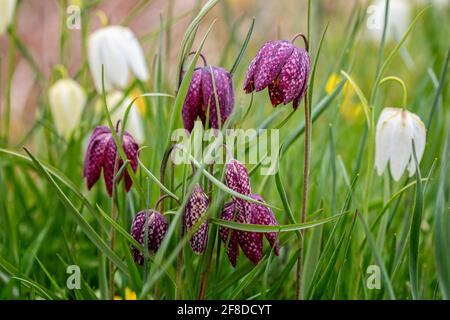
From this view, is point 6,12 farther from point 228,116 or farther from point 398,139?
point 398,139

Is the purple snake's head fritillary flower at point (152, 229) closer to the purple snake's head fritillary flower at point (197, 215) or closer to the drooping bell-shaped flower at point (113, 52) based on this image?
the purple snake's head fritillary flower at point (197, 215)

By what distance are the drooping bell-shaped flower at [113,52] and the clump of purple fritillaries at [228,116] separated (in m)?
0.68

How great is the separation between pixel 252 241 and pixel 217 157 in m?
0.14

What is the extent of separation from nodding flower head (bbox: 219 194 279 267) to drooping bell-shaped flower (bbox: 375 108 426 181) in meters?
0.28

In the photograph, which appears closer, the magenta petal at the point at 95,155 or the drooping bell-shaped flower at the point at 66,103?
the magenta petal at the point at 95,155

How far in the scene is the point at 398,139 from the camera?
124cm

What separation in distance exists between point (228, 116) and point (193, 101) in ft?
0.18

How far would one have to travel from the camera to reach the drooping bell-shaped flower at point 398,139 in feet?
4.04

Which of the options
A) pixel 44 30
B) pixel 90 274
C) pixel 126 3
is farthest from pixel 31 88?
pixel 90 274

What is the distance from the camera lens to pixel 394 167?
1260 mm

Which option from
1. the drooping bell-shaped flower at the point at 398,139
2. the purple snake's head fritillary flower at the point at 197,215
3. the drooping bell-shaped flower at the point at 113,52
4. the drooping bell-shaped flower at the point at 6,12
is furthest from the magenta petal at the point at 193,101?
the drooping bell-shaped flower at the point at 6,12

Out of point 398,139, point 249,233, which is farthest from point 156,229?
point 398,139

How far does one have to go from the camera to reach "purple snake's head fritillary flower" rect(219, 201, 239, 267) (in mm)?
1062
